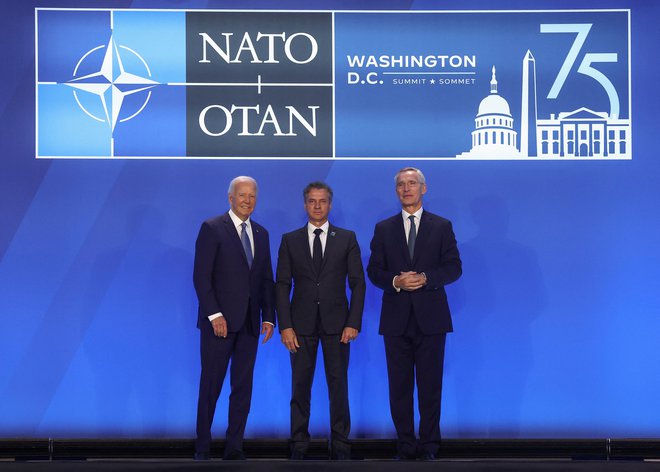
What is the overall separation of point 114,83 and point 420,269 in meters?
2.47

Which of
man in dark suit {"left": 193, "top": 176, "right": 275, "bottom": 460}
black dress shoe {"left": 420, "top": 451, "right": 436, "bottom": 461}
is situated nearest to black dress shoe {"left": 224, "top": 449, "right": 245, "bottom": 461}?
man in dark suit {"left": 193, "top": 176, "right": 275, "bottom": 460}

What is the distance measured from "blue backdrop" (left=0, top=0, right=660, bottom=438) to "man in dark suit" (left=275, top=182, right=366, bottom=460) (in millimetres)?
626

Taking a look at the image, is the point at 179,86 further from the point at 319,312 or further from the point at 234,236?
the point at 319,312

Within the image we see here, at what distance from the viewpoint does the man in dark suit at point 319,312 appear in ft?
15.0

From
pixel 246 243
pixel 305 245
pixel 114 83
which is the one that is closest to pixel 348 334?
pixel 305 245

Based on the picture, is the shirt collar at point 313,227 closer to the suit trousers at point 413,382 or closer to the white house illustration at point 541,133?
the suit trousers at point 413,382

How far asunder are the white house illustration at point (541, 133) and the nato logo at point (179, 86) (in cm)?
110

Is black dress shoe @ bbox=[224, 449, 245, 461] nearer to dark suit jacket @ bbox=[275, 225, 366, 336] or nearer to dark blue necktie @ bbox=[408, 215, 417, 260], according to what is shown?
dark suit jacket @ bbox=[275, 225, 366, 336]

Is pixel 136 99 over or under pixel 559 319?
over

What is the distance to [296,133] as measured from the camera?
17.2 ft

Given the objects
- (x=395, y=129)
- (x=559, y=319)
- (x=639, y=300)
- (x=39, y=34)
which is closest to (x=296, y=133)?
(x=395, y=129)

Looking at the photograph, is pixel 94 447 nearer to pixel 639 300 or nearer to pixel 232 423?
pixel 232 423

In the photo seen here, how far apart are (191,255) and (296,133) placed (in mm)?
1115

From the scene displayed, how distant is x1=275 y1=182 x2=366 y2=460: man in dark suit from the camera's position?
4562mm
